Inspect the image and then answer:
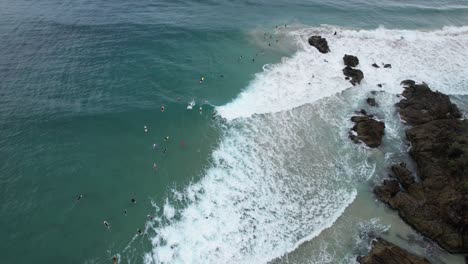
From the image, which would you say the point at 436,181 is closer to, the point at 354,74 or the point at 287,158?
the point at 287,158

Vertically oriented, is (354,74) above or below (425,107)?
above

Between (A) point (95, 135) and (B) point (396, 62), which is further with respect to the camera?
(B) point (396, 62)

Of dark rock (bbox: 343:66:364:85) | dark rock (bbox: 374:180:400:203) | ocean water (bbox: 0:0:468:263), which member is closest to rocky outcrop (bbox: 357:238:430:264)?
ocean water (bbox: 0:0:468:263)

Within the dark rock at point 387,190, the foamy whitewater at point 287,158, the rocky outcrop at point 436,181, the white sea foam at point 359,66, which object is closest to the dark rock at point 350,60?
the white sea foam at point 359,66

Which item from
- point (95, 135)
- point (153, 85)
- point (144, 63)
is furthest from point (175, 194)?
point (144, 63)

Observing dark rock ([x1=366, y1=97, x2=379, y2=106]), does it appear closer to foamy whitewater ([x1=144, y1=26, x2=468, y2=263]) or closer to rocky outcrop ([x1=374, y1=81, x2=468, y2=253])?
foamy whitewater ([x1=144, y1=26, x2=468, y2=263])

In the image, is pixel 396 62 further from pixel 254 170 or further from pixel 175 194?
pixel 175 194

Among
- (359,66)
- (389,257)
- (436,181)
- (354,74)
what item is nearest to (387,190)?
(436,181)

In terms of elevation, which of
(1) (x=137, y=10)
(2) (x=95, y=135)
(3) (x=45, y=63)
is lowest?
(2) (x=95, y=135)

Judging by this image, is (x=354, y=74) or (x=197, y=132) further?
(x=354, y=74)
